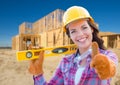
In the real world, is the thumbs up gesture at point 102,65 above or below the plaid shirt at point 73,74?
above

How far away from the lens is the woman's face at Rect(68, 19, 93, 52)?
1643mm

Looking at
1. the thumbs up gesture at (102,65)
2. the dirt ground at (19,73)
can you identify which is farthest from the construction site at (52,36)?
the thumbs up gesture at (102,65)

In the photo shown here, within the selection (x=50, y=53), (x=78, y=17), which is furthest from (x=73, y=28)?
(x=50, y=53)

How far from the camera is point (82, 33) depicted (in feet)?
5.37

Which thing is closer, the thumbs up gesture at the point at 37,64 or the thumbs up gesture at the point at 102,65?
the thumbs up gesture at the point at 102,65

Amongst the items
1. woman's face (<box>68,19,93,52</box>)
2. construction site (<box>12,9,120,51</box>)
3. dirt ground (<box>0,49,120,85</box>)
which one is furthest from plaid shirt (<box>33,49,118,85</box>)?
construction site (<box>12,9,120,51</box>)

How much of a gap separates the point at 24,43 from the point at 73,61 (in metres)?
19.2

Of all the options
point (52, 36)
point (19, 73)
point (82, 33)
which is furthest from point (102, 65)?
point (52, 36)

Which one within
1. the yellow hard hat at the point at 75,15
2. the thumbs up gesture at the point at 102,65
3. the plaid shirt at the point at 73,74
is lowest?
the plaid shirt at the point at 73,74

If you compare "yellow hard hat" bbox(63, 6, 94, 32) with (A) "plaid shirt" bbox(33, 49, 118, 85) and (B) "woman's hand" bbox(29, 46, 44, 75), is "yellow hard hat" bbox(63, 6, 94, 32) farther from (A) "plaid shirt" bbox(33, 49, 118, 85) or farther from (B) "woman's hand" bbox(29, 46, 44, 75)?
(B) "woman's hand" bbox(29, 46, 44, 75)

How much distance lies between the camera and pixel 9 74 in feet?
28.2

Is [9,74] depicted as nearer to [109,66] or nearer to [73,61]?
[73,61]

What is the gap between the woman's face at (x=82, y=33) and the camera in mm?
1643

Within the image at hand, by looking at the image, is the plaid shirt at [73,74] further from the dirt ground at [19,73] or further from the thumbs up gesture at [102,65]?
the dirt ground at [19,73]
